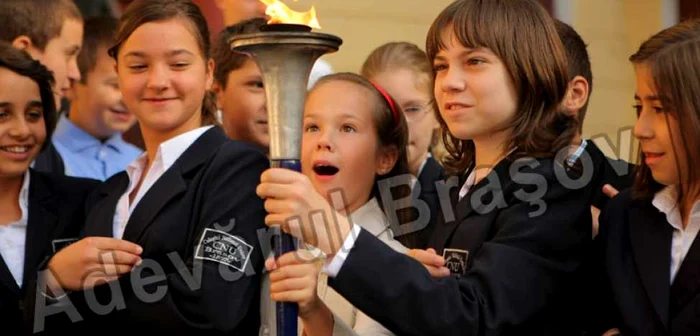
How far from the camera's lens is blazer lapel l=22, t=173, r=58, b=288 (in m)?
3.42

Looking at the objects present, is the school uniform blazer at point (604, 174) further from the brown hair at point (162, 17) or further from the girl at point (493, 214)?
the brown hair at point (162, 17)

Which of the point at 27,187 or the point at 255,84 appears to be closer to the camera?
the point at 27,187

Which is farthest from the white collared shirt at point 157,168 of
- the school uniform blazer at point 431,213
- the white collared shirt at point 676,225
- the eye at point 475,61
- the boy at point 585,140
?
the white collared shirt at point 676,225

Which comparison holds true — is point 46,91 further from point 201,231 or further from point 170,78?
point 201,231

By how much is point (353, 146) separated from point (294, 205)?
1095 mm

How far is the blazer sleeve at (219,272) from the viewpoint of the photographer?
9.28ft

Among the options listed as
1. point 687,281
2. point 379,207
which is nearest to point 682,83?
point 687,281

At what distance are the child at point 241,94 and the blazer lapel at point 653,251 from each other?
1557 mm

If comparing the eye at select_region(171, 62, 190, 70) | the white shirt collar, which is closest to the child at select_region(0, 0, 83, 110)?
the white shirt collar

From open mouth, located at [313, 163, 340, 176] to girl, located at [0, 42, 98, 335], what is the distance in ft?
2.44

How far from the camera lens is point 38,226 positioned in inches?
137

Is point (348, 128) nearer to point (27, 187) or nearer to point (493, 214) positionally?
point (493, 214)

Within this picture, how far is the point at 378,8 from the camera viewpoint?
654 cm

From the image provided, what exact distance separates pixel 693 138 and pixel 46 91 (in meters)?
1.99
